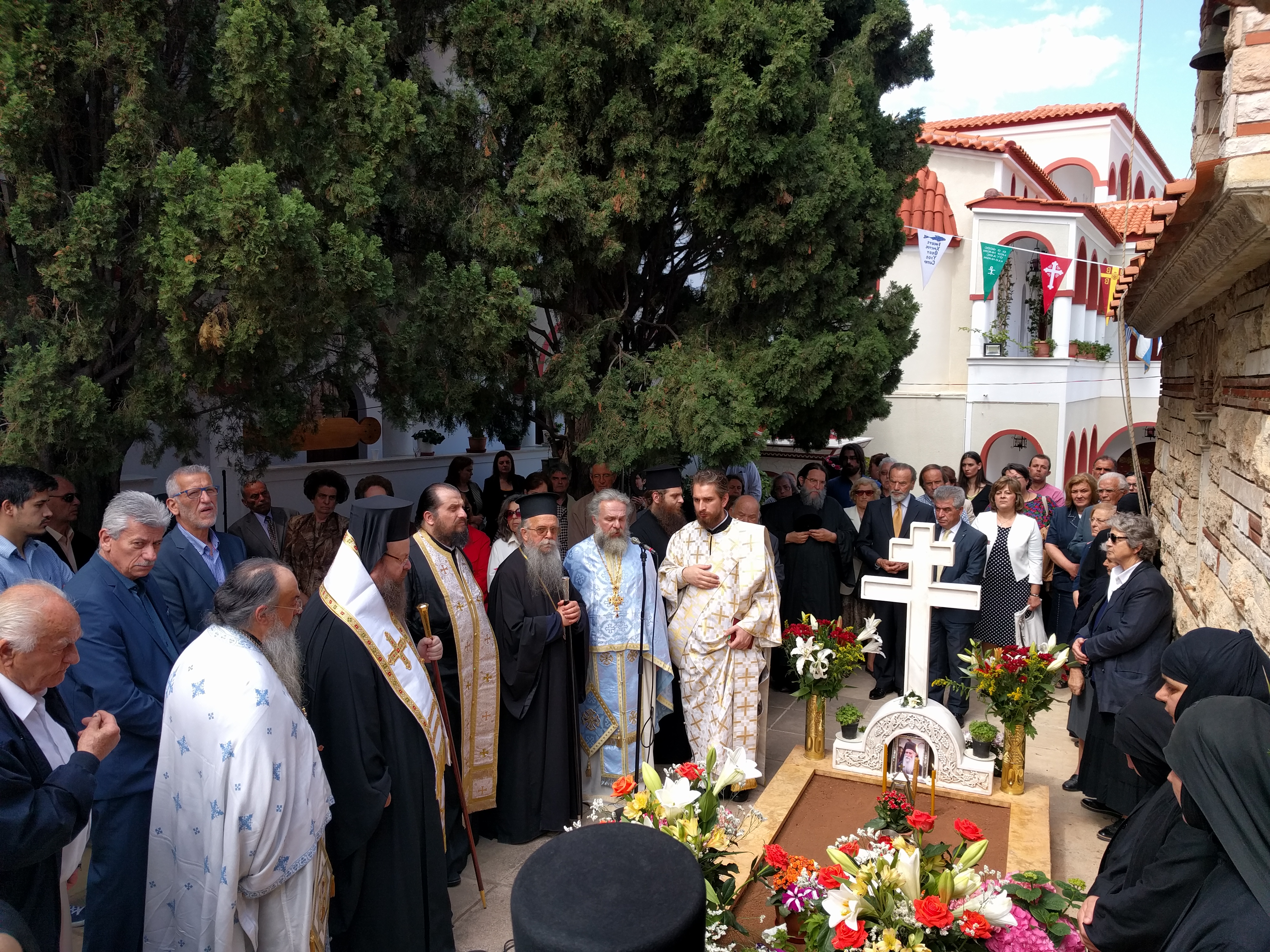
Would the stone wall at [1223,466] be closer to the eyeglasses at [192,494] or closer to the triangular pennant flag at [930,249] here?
the eyeglasses at [192,494]

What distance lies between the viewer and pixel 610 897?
1.37m

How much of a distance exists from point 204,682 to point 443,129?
498cm

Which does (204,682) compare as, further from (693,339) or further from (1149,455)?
(1149,455)

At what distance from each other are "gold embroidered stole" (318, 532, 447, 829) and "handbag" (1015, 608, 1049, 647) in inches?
204

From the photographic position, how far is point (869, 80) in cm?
803

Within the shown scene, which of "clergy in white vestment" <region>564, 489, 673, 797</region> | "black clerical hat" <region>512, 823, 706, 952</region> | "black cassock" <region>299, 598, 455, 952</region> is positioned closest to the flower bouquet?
"black cassock" <region>299, 598, 455, 952</region>

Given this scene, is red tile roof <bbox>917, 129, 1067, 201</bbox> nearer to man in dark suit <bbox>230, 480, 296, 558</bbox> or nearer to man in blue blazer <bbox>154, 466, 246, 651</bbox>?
man in dark suit <bbox>230, 480, 296, 558</bbox>

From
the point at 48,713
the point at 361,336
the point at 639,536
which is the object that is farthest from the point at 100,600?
the point at 639,536

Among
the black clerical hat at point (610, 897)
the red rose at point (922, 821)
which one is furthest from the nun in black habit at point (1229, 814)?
the black clerical hat at point (610, 897)

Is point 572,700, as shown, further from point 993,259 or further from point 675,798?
point 993,259

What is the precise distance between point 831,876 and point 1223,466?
301 cm

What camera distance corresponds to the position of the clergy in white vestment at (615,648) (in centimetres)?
545

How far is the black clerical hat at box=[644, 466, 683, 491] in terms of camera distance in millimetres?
6352

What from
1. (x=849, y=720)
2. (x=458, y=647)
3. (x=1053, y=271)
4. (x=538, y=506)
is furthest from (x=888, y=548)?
(x=1053, y=271)
